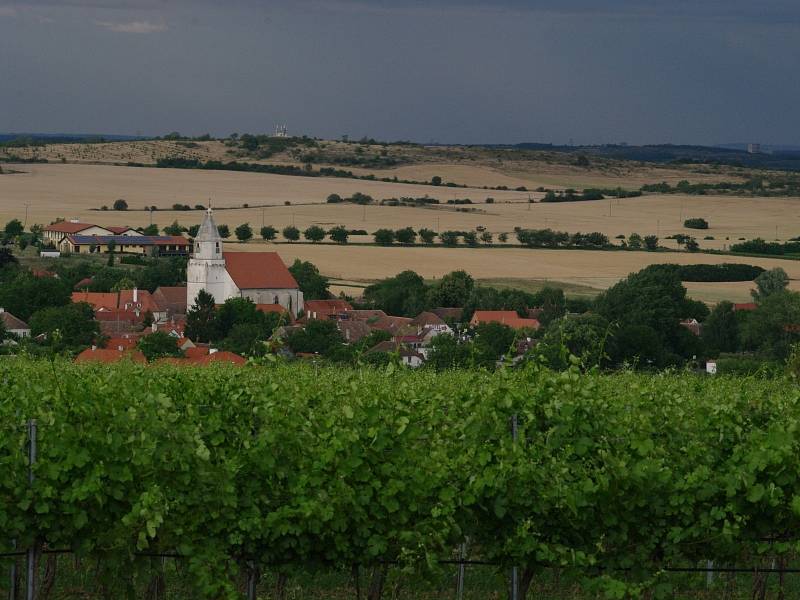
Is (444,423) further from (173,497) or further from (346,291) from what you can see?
(346,291)

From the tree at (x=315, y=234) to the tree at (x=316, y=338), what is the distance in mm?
40065

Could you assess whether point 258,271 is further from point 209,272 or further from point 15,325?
point 15,325

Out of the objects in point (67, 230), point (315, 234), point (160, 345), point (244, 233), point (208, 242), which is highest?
point (208, 242)

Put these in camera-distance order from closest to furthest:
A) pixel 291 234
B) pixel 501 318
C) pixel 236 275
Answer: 1. pixel 501 318
2. pixel 236 275
3. pixel 291 234

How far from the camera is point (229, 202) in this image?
123m

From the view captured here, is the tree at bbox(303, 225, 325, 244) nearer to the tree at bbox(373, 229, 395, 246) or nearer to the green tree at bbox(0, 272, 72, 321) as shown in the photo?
the tree at bbox(373, 229, 395, 246)

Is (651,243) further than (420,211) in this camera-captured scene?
No

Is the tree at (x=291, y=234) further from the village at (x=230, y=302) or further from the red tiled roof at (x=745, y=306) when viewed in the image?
the red tiled roof at (x=745, y=306)

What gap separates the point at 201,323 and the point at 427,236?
38.0m

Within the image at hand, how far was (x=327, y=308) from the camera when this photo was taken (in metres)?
72.3

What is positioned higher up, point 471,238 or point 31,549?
point 31,549

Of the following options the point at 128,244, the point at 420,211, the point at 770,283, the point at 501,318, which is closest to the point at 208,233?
the point at 128,244

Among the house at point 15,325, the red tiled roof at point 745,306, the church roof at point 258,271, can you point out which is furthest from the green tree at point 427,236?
the house at point 15,325

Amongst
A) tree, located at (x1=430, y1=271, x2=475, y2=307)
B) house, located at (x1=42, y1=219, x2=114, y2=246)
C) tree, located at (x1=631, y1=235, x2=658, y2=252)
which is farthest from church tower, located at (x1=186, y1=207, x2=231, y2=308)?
tree, located at (x1=631, y1=235, x2=658, y2=252)
